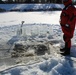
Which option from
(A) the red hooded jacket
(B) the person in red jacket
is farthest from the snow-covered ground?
(A) the red hooded jacket

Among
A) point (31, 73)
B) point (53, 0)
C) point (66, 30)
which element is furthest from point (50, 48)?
point (53, 0)

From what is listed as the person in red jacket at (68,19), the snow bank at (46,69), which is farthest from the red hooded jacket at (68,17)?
the snow bank at (46,69)

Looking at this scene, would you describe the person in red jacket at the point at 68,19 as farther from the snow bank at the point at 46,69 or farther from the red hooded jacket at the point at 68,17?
the snow bank at the point at 46,69

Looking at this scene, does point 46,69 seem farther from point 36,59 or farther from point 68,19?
point 68,19

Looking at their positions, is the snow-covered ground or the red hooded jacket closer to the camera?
the snow-covered ground

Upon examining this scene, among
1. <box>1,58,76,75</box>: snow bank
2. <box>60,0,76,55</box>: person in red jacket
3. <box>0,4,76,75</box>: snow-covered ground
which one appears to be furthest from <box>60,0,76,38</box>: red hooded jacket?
<box>1,58,76,75</box>: snow bank

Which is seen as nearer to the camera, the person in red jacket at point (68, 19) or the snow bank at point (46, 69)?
the snow bank at point (46, 69)

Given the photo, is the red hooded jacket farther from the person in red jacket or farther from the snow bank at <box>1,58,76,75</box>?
the snow bank at <box>1,58,76,75</box>

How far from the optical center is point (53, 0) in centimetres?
1830

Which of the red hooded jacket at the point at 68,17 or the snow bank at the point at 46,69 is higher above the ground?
A: the red hooded jacket at the point at 68,17

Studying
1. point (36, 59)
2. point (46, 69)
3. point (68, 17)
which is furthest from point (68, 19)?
point (46, 69)

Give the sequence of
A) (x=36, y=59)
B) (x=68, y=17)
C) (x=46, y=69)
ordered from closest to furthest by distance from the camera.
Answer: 1. (x=46, y=69)
2. (x=36, y=59)
3. (x=68, y=17)

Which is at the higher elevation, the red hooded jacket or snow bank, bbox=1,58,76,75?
the red hooded jacket

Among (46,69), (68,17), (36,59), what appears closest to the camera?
(46,69)
